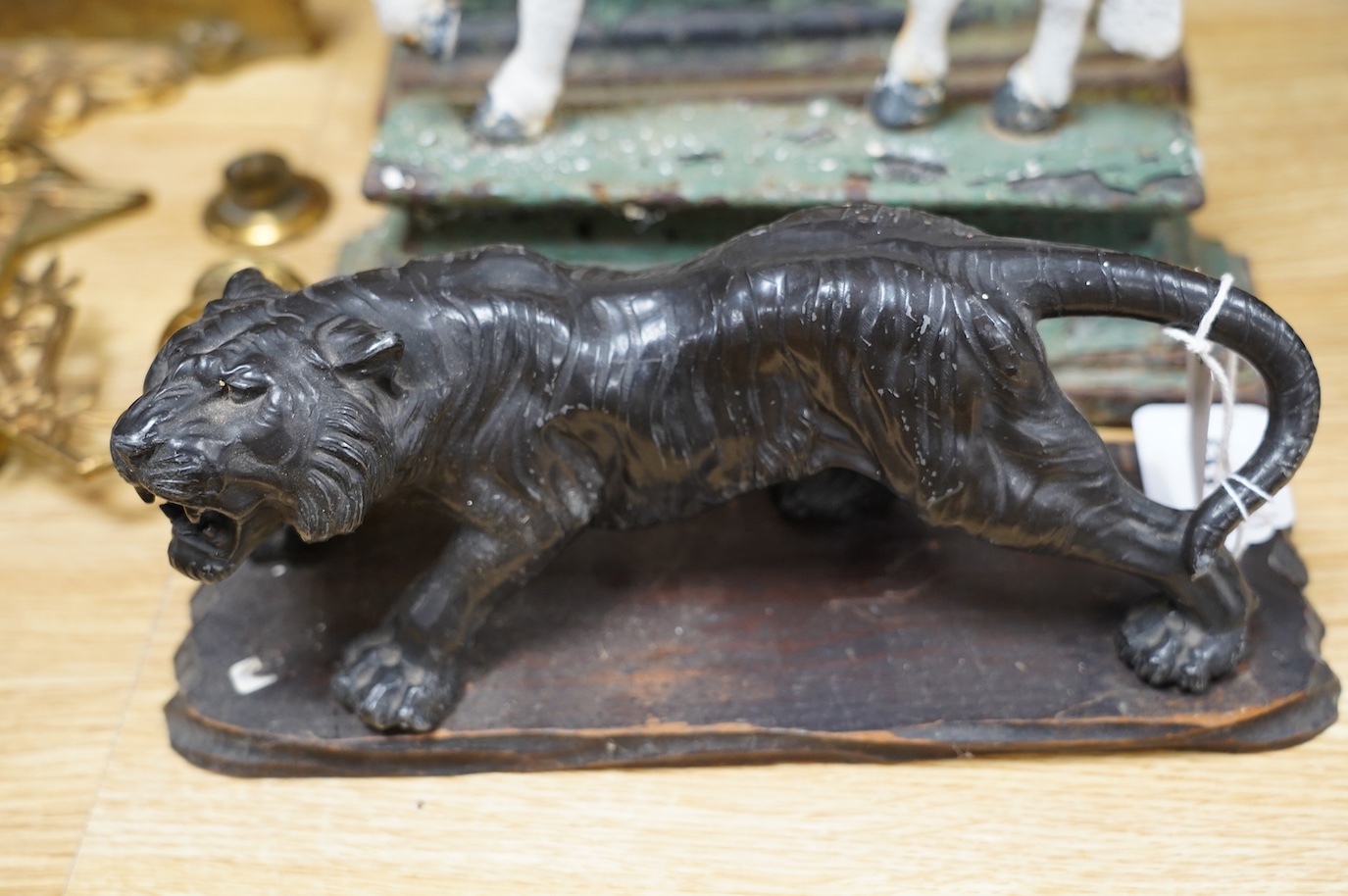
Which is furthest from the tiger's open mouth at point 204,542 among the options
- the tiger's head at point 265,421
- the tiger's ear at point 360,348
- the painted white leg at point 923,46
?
the painted white leg at point 923,46

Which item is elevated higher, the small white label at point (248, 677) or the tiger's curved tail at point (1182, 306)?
the tiger's curved tail at point (1182, 306)

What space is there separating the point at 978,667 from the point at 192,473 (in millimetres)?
717

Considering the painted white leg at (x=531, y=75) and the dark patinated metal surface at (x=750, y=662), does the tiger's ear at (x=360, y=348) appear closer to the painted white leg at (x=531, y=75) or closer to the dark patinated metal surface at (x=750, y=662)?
the dark patinated metal surface at (x=750, y=662)

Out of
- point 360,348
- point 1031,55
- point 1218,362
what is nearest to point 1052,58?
point 1031,55

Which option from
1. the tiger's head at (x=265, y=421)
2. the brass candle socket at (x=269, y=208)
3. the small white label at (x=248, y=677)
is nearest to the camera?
the tiger's head at (x=265, y=421)

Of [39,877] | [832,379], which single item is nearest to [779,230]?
[832,379]

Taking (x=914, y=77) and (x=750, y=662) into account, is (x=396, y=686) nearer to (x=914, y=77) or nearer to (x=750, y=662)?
(x=750, y=662)

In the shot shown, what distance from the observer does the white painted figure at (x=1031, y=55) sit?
4.73 feet

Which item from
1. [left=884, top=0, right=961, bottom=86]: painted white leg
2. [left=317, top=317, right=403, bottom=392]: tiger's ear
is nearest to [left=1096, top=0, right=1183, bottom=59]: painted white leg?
[left=884, top=0, right=961, bottom=86]: painted white leg

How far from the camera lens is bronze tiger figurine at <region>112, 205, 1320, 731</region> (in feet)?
3.44

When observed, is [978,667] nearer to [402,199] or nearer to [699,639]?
[699,639]

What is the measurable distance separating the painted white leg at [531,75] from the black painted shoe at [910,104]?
36cm

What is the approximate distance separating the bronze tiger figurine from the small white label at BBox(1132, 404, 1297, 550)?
14cm

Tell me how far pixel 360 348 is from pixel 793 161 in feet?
2.16
